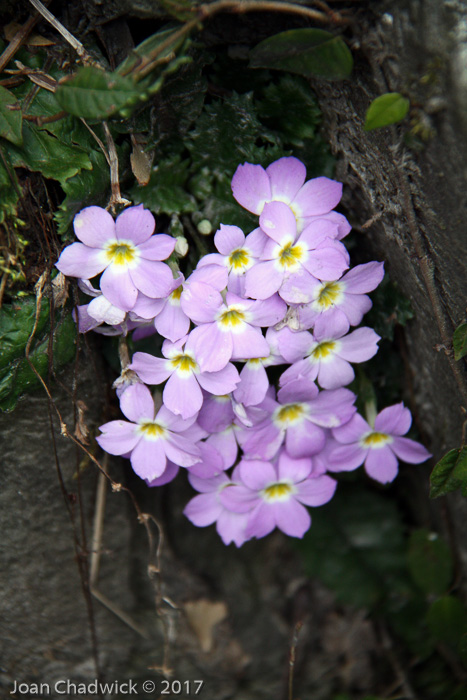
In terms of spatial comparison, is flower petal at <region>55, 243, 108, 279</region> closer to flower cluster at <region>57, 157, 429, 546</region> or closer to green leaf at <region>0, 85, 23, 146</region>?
flower cluster at <region>57, 157, 429, 546</region>

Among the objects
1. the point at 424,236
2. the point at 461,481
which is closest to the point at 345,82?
the point at 424,236

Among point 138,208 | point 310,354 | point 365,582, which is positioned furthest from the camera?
point 365,582

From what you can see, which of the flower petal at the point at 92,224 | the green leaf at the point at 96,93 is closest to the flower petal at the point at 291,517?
the flower petal at the point at 92,224

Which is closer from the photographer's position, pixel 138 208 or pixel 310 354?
pixel 138 208

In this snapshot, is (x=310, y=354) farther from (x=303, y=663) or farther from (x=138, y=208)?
(x=303, y=663)

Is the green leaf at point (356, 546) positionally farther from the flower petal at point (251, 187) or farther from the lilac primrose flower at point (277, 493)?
the flower petal at point (251, 187)
